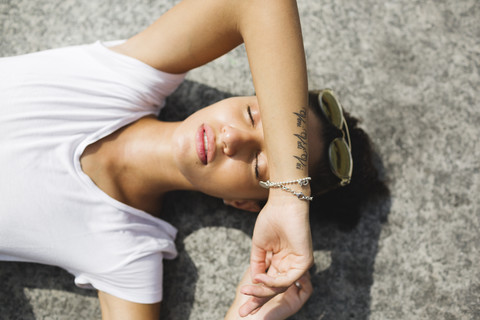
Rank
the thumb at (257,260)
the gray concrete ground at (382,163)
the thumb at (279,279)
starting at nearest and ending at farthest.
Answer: the thumb at (279,279) < the thumb at (257,260) < the gray concrete ground at (382,163)

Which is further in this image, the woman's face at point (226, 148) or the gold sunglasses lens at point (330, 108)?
the gold sunglasses lens at point (330, 108)

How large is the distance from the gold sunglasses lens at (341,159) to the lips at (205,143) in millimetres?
382

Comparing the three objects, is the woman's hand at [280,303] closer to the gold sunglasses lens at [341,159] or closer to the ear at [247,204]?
the ear at [247,204]

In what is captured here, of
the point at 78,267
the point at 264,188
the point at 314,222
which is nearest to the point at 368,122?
the point at 314,222

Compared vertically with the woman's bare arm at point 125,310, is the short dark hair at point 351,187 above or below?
above

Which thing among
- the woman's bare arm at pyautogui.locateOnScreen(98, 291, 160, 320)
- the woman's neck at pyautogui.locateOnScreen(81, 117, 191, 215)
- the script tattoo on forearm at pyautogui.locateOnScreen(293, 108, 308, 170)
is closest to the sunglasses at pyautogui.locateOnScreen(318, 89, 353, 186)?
the script tattoo on forearm at pyautogui.locateOnScreen(293, 108, 308, 170)

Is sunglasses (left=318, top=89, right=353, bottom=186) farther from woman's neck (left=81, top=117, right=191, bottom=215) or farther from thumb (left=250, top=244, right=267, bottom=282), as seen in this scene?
woman's neck (left=81, top=117, right=191, bottom=215)

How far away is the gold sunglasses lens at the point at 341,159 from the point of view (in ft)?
3.59

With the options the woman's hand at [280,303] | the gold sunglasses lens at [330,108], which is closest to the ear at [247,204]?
the woman's hand at [280,303]

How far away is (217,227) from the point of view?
1365 mm

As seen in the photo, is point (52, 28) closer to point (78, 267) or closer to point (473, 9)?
point (78, 267)

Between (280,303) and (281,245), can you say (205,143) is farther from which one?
(280,303)

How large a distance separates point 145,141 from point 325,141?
59 centimetres

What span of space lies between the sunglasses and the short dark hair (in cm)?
2
